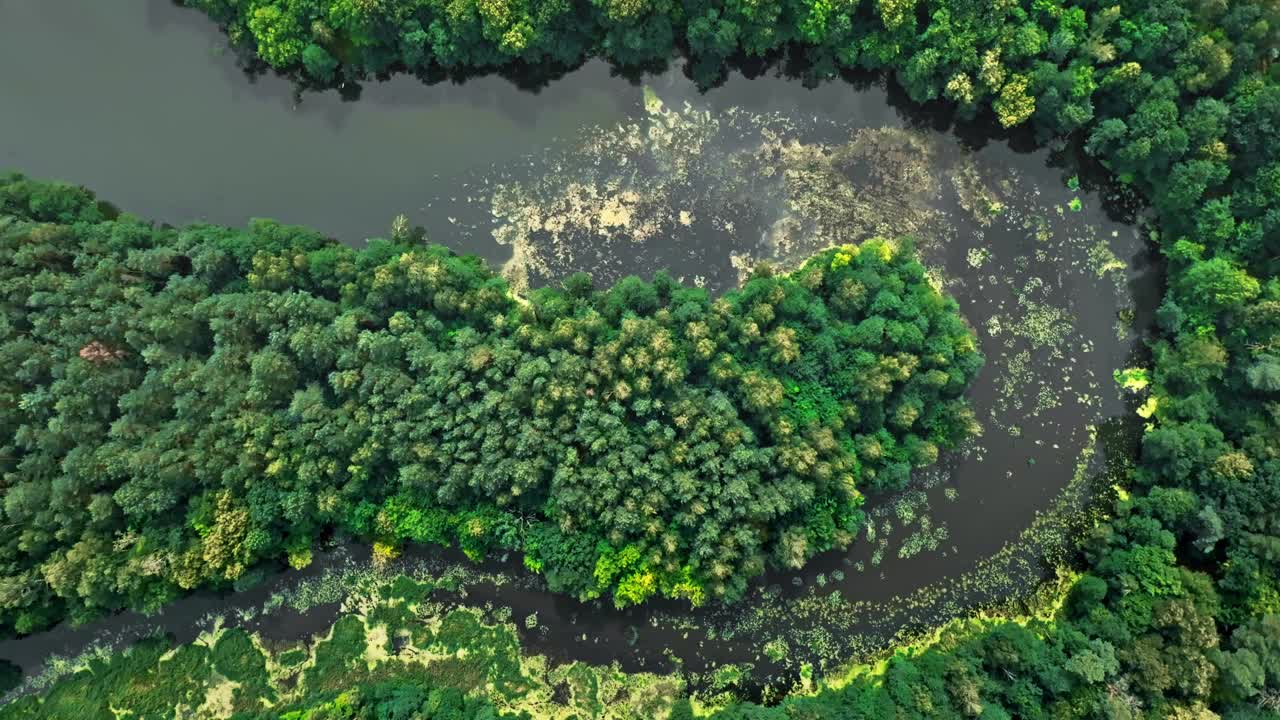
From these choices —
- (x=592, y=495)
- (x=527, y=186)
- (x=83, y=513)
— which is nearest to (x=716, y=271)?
(x=527, y=186)

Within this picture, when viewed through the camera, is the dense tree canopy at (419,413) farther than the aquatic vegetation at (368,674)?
No

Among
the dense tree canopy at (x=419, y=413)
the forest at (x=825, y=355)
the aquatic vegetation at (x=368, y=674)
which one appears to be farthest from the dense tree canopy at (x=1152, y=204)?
the aquatic vegetation at (x=368, y=674)

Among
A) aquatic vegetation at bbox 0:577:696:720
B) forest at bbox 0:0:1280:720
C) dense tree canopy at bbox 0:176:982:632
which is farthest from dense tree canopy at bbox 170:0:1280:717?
aquatic vegetation at bbox 0:577:696:720

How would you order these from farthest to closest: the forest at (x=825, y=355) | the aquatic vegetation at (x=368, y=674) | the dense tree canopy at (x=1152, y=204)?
the aquatic vegetation at (x=368, y=674) < the dense tree canopy at (x=1152, y=204) < the forest at (x=825, y=355)

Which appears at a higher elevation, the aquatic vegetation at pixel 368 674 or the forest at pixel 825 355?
the forest at pixel 825 355

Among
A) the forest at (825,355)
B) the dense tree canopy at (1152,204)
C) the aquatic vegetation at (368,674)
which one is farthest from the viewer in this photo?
the aquatic vegetation at (368,674)

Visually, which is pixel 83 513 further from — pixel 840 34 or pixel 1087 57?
pixel 1087 57

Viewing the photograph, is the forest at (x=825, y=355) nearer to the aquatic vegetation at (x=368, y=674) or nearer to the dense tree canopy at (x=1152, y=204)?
the dense tree canopy at (x=1152, y=204)

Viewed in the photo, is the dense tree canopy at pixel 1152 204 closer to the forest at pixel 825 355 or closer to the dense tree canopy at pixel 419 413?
the forest at pixel 825 355

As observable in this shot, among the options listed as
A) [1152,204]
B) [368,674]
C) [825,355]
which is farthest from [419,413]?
[1152,204]
